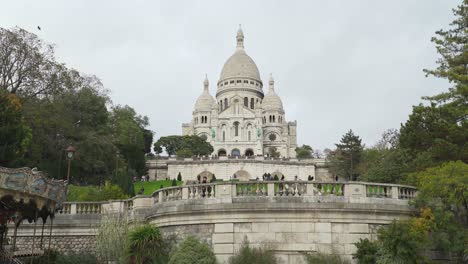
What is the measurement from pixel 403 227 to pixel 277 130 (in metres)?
113

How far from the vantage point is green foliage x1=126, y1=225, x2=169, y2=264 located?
20.2 m

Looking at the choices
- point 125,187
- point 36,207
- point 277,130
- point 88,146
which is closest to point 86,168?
point 88,146

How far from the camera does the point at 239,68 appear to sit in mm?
143375

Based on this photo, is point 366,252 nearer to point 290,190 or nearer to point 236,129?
point 290,190

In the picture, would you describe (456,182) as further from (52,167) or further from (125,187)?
(52,167)

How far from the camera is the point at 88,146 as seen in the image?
50.6 m

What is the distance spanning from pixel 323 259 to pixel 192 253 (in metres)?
4.37

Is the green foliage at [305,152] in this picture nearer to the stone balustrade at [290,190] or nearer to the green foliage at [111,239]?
the green foliage at [111,239]

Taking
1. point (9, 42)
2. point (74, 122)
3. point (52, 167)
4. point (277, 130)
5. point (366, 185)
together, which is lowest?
point (366, 185)

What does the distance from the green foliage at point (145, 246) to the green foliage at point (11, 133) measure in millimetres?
16779

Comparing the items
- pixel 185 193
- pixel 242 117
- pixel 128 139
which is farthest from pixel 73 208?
pixel 242 117

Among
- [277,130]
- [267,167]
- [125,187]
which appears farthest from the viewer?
[277,130]

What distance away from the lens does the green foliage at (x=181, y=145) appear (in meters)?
98.6

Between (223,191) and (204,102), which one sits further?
(204,102)
